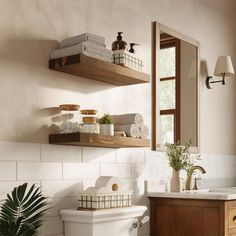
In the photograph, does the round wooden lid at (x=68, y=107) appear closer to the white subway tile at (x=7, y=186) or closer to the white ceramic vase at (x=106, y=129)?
the white ceramic vase at (x=106, y=129)

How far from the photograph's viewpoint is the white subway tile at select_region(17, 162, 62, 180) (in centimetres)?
247

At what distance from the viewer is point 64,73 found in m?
2.77

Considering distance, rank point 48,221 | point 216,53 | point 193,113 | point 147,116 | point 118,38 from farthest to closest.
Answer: point 216,53
point 193,113
point 147,116
point 118,38
point 48,221

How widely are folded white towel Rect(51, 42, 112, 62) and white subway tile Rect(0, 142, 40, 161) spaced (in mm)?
514

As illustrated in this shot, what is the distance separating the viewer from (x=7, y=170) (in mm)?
2402

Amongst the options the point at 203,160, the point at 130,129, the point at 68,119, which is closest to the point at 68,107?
the point at 68,119

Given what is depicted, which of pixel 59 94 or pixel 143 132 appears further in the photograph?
pixel 143 132

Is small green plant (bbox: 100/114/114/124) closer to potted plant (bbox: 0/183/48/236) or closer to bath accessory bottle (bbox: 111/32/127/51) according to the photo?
bath accessory bottle (bbox: 111/32/127/51)

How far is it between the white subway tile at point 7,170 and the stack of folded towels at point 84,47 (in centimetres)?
65

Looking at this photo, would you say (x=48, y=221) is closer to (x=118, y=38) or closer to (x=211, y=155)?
(x=118, y=38)

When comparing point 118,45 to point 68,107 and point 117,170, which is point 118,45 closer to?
point 68,107

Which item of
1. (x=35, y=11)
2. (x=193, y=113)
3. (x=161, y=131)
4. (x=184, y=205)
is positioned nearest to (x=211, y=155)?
(x=193, y=113)

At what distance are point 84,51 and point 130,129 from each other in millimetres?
587

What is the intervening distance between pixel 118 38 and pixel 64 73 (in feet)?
1.52
